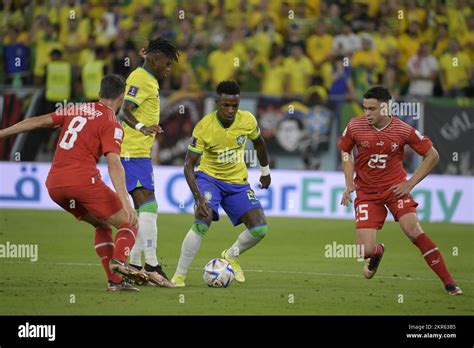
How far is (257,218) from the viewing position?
10.6 metres

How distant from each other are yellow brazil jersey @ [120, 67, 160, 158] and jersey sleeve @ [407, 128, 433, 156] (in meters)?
2.65

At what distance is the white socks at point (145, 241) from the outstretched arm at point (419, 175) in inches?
99.9

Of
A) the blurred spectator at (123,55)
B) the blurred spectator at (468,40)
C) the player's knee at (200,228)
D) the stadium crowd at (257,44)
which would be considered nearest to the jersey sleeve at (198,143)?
the player's knee at (200,228)

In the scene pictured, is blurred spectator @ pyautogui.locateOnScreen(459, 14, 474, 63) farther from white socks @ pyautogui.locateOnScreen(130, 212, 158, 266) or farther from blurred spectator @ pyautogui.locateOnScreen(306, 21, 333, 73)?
white socks @ pyautogui.locateOnScreen(130, 212, 158, 266)

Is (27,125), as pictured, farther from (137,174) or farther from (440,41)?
(440,41)

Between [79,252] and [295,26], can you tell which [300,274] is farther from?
[295,26]

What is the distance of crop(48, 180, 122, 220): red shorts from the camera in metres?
9.17

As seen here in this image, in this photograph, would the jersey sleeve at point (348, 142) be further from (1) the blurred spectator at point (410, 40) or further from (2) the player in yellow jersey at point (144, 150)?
(1) the blurred spectator at point (410, 40)

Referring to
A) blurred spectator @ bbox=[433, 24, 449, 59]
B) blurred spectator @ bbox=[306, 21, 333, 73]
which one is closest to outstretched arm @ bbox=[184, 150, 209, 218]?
blurred spectator @ bbox=[306, 21, 333, 73]

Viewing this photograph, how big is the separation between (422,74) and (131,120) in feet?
39.0

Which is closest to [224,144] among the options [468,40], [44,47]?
[44,47]

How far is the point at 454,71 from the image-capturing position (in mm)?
20828

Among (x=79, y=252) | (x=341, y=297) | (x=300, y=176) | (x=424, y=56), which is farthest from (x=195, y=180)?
Result: (x=424, y=56)

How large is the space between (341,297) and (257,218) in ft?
4.40
